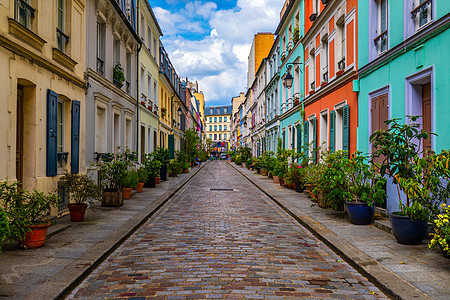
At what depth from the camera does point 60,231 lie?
7.53 m

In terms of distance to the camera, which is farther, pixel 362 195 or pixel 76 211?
pixel 76 211

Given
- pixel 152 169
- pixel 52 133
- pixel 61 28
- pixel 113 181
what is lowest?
pixel 113 181

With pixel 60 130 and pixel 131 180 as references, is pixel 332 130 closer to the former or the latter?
pixel 131 180

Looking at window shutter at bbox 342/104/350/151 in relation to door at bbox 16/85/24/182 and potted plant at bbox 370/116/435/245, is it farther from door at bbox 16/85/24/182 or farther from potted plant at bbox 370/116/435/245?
door at bbox 16/85/24/182

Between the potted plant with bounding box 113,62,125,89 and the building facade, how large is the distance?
848 centimetres

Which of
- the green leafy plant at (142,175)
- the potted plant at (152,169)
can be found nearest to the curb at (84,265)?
the green leafy plant at (142,175)

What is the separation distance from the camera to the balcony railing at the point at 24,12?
7301 millimetres

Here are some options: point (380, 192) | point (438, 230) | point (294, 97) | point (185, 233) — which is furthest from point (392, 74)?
point (294, 97)

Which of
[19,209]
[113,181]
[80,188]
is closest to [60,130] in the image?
[80,188]

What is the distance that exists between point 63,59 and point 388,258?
825cm

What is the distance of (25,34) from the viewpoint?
24.2 feet

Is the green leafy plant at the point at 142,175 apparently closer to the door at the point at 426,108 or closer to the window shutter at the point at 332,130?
the window shutter at the point at 332,130

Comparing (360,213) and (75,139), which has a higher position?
(75,139)

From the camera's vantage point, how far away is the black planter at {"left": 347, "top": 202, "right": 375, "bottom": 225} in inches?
325
